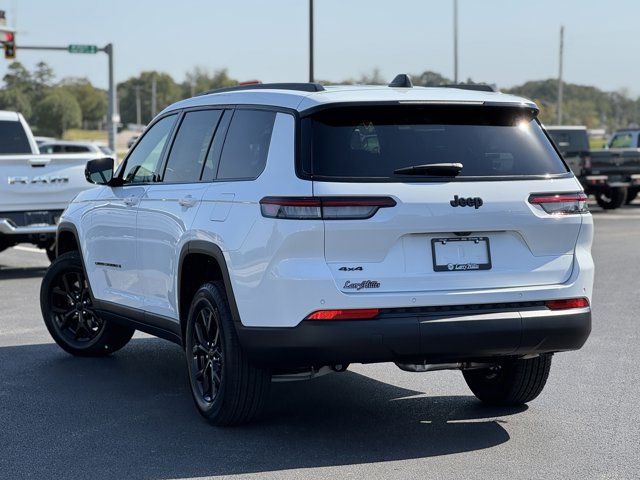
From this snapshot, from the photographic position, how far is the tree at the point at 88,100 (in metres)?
181

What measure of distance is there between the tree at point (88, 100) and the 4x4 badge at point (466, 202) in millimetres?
177034

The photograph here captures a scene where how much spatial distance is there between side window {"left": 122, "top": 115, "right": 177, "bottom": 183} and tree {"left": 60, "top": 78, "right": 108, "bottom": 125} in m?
175

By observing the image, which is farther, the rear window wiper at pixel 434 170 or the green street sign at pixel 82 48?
the green street sign at pixel 82 48

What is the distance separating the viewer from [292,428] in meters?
6.57

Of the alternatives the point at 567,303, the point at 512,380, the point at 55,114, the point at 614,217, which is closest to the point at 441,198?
the point at 567,303

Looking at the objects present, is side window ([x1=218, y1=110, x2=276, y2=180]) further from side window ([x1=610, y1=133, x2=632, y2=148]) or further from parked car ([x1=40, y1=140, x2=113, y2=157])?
parked car ([x1=40, y1=140, x2=113, y2=157])

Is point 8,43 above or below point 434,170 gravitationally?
above

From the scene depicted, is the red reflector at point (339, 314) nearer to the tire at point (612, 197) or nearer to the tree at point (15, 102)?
the tire at point (612, 197)

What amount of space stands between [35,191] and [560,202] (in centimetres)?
991

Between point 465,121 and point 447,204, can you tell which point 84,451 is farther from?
point 465,121

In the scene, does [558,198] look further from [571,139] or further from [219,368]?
[571,139]

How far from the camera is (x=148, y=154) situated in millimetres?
7902

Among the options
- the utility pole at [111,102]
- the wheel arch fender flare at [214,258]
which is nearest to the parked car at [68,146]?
the utility pole at [111,102]

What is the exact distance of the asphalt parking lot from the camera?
18.8ft
